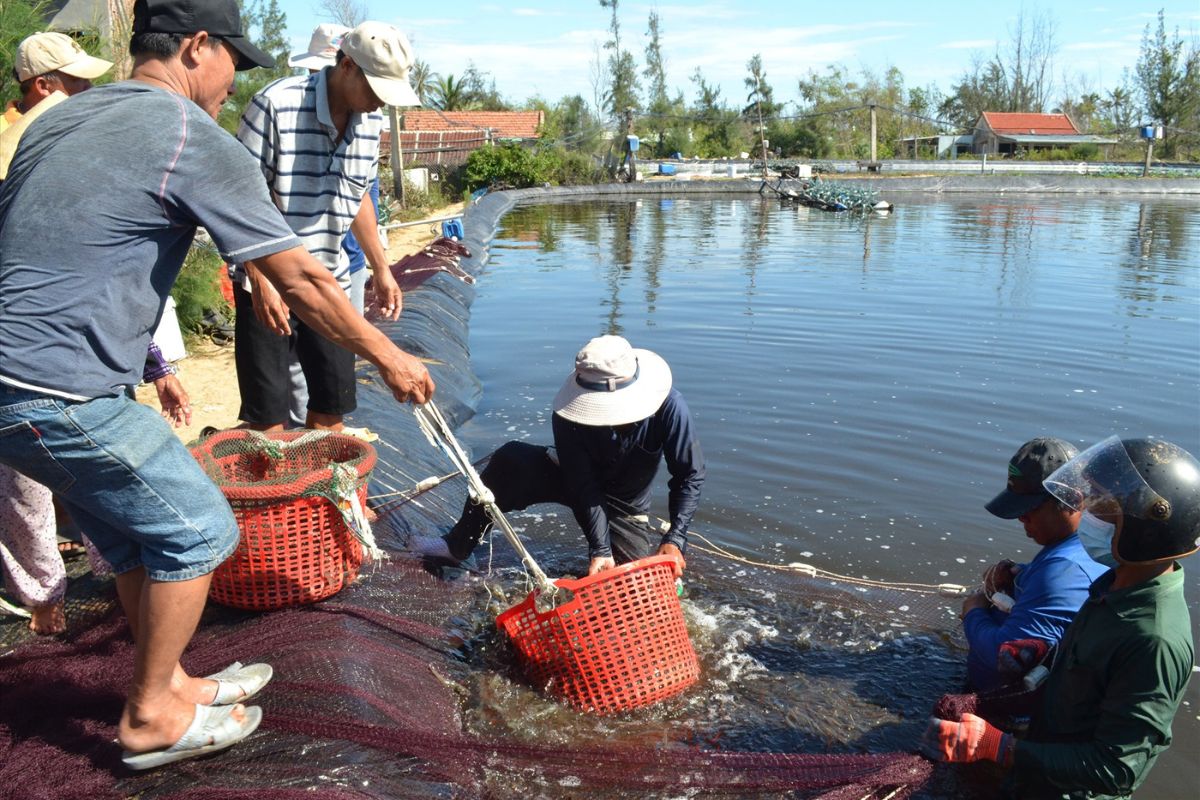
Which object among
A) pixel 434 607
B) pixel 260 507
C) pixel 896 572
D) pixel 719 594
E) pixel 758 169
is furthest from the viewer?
pixel 758 169

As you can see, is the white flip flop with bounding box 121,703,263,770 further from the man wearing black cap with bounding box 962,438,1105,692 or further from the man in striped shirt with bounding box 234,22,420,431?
the man wearing black cap with bounding box 962,438,1105,692

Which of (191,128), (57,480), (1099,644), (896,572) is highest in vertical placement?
(191,128)

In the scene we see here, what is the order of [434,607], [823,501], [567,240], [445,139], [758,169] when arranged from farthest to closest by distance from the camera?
[758,169] < [445,139] < [567,240] < [823,501] < [434,607]

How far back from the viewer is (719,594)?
454 centimetres

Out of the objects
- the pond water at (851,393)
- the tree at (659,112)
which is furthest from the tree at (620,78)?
the pond water at (851,393)

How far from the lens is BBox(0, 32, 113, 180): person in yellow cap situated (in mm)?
3754

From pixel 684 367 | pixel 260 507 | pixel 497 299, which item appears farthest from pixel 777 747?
pixel 497 299

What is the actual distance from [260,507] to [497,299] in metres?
10.3

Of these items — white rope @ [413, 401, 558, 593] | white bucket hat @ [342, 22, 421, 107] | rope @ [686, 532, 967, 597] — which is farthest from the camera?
rope @ [686, 532, 967, 597]

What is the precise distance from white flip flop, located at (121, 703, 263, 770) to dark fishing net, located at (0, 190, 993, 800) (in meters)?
0.04

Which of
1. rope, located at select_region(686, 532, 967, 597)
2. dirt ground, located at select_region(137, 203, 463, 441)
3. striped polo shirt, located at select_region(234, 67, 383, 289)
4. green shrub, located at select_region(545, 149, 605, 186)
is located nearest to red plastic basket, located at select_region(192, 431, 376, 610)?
striped polo shirt, located at select_region(234, 67, 383, 289)

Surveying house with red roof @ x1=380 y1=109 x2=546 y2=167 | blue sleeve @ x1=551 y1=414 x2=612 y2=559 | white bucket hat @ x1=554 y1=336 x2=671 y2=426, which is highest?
house with red roof @ x1=380 y1=109 x2=546 y2=167

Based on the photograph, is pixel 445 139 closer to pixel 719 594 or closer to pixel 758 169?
pixel 758 169

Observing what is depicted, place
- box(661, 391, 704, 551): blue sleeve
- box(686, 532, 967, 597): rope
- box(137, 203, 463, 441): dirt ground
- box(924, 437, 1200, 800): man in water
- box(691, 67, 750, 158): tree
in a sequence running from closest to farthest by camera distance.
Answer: box(924, 437, 1200, 800): man in water → box(661, 391, 704, 551): blue sleeve → box(686, 532, 967, 597): rope → box(137, 203, 463, 441): dirt ground → box(691, 67, 750, 158): tree
